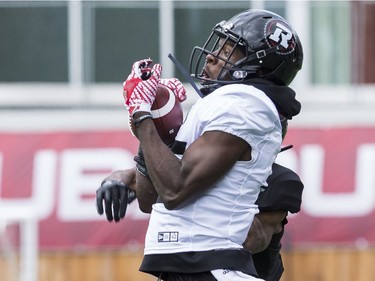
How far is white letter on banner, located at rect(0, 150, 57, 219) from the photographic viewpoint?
376 inches

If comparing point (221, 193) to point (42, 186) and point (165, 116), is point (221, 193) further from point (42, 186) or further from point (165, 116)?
point (42, 186)

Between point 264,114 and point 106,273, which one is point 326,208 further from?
point 264,114

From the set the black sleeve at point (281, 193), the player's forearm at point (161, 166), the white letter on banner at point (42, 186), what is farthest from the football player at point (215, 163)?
the white letter on banner at point (42, 186)

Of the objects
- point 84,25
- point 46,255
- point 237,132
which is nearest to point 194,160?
point 237,132

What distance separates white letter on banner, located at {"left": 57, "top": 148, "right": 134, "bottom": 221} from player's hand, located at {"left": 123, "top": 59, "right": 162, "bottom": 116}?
5.13 m

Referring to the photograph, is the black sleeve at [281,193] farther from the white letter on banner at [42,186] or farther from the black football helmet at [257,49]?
the white letter on banner at [42,186]

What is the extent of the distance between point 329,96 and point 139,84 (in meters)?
6.17

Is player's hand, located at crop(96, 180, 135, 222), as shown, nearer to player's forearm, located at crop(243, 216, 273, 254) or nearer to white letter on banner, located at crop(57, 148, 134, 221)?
player's forearm, located at crop(243, 216, 273, 254)

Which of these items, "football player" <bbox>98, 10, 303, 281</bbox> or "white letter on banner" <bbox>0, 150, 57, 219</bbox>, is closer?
"football player" <bbox>98, 10, 303, 281</bbox>

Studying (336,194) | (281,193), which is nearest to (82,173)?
(336,194)

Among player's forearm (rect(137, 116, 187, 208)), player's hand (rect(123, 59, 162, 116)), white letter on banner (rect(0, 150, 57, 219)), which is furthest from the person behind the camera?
white letter on banner (rect(0, 150, 57, 219))

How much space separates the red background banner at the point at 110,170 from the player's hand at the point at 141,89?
5.12m

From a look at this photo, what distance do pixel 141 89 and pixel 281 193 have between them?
0.81 m

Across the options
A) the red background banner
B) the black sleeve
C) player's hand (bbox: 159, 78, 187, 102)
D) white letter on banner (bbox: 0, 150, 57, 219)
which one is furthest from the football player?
white letter on banner (bbox: 0, 150, 57, 219)
